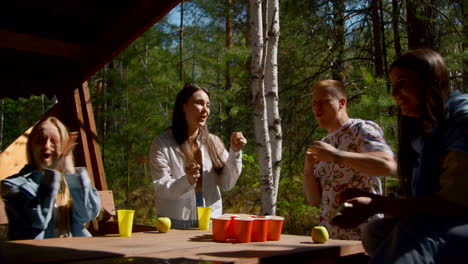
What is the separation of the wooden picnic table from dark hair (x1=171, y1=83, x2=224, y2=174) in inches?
38.5

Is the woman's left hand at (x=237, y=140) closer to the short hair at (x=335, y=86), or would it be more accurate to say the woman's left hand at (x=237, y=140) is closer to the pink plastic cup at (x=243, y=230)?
the short hair at (x=335, y=86)

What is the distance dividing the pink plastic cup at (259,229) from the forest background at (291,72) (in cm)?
240

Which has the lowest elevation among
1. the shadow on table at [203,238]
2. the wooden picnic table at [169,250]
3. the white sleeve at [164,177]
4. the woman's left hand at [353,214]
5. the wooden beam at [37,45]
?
the shadow on table at [203,238]

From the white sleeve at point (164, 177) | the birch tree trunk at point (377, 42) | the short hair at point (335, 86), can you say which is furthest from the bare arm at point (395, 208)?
the birch tree trunk at point (377, 42)

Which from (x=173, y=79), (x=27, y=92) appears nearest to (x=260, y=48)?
(x=27, y=92)

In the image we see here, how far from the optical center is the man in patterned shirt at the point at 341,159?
81.7 inches

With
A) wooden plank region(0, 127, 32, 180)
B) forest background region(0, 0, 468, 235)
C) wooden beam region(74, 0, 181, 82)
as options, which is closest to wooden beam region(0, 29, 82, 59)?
wooden beam region(74, 0, 181, 82)

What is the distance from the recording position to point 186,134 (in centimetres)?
320

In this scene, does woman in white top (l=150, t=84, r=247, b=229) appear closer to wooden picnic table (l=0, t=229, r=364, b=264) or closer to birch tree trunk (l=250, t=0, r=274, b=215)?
wooden picnic table (l=0, t=229, r=364, b=264)

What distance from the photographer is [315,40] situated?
6984 mm

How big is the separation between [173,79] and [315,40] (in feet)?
15.9

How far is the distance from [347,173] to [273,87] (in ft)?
7.59

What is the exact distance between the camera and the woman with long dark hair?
123 cm

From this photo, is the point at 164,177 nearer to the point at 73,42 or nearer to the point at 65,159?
the point at 65,159
